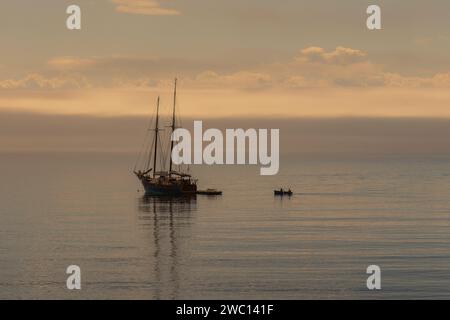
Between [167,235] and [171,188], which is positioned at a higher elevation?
[171,188]

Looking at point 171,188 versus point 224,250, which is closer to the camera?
point 224,250

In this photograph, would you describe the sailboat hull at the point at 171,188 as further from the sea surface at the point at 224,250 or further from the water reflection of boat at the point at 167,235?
the sea surface at the point at 224,250

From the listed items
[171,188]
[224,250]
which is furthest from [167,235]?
[171,188]

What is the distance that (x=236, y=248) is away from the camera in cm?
7919

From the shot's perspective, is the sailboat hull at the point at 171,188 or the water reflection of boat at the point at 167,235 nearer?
the water reflection of boat at the point at 167,235

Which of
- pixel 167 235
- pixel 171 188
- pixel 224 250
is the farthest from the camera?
pixel 171 188

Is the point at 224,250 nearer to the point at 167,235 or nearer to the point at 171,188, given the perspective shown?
the point at 167,235

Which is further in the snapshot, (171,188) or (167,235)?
(171,188)

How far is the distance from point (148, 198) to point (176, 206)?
815 inches

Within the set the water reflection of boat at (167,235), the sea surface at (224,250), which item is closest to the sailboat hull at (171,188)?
the water reflection of boat at (167,235)

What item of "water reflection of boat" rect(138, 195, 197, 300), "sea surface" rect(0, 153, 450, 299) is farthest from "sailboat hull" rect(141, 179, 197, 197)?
"sea surface" rect(0, 153, 450, 299)

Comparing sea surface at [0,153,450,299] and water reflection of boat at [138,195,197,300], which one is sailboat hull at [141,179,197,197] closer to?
water reflection of boat at [138,195,197,300]

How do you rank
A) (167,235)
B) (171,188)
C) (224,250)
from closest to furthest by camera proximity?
(224,250) < (167,235) < (171,188)

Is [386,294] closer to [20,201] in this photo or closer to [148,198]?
[148,198]
